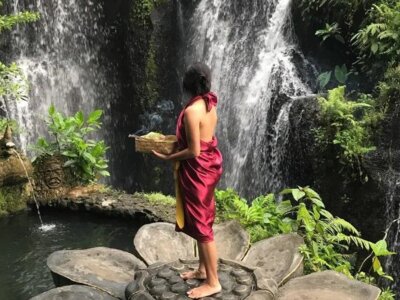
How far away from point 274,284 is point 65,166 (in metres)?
4.34

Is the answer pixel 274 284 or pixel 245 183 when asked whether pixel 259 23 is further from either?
pixel 274 284

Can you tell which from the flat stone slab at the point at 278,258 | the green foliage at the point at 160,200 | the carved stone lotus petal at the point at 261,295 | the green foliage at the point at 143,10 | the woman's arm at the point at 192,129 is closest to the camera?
the woman's arm at the point at 192,129

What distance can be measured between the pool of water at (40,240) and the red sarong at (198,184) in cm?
227

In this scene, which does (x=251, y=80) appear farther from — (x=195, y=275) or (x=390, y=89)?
(x=195, y=275)

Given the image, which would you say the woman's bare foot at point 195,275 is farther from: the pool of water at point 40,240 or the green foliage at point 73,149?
the green foliage at point 73,149

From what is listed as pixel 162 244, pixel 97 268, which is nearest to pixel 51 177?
pixel 162 244

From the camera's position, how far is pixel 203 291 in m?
3.15

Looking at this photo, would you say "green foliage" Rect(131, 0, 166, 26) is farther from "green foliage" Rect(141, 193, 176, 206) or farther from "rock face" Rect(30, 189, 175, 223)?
"green foliage" Rect(141, 193, 176, 206)

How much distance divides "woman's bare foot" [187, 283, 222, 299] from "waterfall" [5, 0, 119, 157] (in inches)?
290

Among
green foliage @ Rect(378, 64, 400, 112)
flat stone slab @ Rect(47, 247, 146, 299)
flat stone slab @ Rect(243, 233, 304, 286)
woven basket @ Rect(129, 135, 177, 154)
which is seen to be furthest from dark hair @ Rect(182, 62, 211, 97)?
green foliage @ Rect(378, 64, 400, 112)

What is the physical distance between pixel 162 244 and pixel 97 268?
0.63m

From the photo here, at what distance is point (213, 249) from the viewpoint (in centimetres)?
320

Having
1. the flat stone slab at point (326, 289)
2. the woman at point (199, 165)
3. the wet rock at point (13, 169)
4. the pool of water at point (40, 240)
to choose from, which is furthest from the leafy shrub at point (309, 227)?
the wet rock at point (13, 169)

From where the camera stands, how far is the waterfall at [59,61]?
32.5 ft
